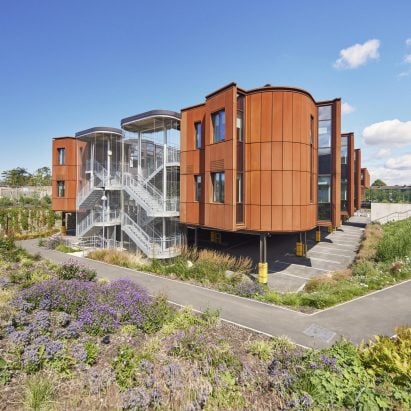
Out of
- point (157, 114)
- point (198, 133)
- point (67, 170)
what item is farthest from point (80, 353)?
point (67, 170)

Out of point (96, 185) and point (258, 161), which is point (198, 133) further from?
point (96, 185)

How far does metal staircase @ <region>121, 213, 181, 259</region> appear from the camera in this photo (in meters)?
19.6

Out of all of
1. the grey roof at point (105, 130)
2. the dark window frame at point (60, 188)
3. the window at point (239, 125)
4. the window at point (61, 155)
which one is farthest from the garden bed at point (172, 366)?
the window at point (61, 155)

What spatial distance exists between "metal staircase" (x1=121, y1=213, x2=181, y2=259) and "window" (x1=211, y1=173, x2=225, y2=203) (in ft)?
17.0

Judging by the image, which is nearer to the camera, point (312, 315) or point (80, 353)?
point (80, 353)

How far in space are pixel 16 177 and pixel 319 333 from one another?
8489cm

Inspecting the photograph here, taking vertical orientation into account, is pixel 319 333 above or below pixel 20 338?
below

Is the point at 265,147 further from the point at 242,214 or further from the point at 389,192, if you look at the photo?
the point at 389,192

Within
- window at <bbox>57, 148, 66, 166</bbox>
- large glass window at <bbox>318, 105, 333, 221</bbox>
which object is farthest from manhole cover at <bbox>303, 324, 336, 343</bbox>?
window at <bbox>57, 148, 66, 166</bbox>

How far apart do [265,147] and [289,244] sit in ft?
48.4

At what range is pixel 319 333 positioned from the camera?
9211 millimetres

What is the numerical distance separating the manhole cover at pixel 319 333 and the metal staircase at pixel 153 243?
11.9 metres

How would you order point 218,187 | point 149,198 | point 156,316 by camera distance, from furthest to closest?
1. point 149,198
2. point 218,187
3. point 156,316

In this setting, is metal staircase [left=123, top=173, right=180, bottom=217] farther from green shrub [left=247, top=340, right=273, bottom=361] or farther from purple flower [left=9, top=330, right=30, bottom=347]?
green shrub [left=247, top=340, right=273, bottom=361]
